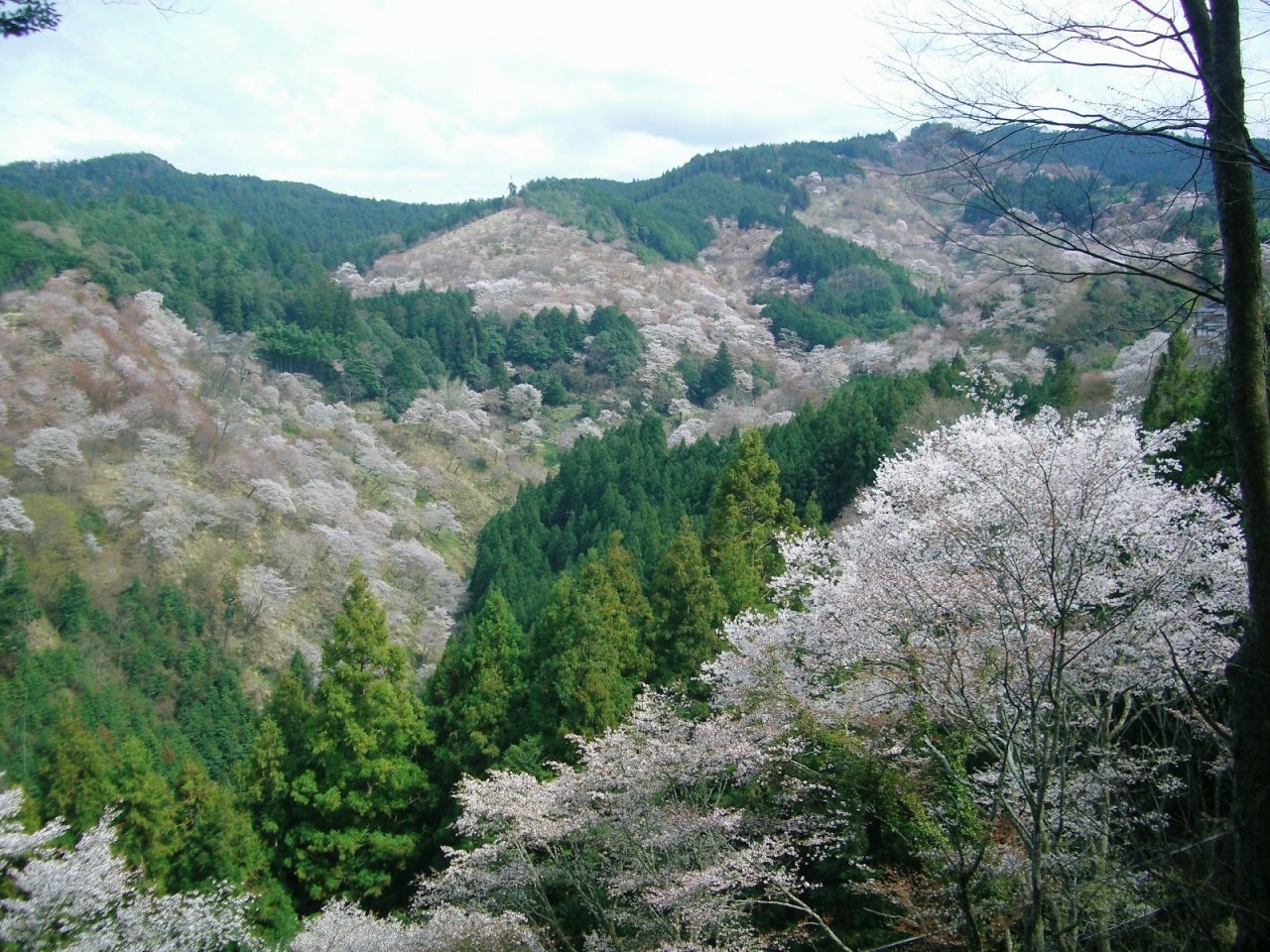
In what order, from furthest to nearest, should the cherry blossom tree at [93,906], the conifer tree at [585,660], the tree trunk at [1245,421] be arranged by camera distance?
the conifer tree at [585,660], the cherry blossom tree at [93,906], the tree trunk at [1245,421]

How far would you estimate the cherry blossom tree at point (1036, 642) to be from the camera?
6215mm

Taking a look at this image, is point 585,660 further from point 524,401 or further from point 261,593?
point 524,401

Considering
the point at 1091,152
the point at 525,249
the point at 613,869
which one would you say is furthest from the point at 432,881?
the point at 525,249

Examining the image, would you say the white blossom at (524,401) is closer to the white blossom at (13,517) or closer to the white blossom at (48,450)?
the white blossom at (48,450)

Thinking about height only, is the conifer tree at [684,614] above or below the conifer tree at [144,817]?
above

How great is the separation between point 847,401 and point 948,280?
217ft

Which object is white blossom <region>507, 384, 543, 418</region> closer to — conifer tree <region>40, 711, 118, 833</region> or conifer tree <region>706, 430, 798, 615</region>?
conifer tree <region>706, 430, 798, 615</region>

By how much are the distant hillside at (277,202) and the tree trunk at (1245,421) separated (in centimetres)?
9192

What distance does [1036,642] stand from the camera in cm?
694

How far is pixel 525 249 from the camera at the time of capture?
93000mm

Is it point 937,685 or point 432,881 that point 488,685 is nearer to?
point 432,881

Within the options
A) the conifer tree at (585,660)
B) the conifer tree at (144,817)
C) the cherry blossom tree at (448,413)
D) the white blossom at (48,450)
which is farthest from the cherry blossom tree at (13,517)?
the cherry blossom tree at (448,413)

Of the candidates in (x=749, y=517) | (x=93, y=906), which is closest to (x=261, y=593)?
(x=749, y=517)

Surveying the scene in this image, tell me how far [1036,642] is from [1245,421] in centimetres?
383
